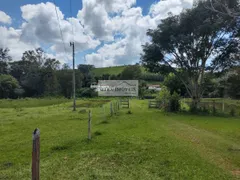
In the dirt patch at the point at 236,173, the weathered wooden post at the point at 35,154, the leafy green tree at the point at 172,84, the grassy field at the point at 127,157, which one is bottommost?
the dirt patch at the point at 236,173

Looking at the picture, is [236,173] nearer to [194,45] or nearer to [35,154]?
[35,154]

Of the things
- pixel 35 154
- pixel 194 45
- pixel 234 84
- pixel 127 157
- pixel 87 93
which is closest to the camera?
pixel 35 154

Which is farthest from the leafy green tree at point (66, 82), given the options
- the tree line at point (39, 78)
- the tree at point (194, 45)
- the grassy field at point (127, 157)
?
the grassy field at point (127, 157)

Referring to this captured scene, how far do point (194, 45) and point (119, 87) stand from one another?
24.3 meters

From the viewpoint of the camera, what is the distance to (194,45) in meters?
17.9

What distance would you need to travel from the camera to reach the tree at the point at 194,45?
16.7 meters

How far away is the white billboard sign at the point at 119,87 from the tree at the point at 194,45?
20770 millimetres

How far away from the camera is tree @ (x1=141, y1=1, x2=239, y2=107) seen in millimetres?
16672

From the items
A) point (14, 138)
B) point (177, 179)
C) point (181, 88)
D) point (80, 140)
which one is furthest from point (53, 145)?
point (181, 88)

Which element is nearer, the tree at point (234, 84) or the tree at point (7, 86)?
the tree at point (234, 84)

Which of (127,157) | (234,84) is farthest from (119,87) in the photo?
(127,157)

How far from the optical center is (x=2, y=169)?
4.92m

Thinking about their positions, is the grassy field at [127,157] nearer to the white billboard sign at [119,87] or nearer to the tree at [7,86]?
the white billboard sign at [119,87]

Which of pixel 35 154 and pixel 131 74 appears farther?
pixel 131 74
